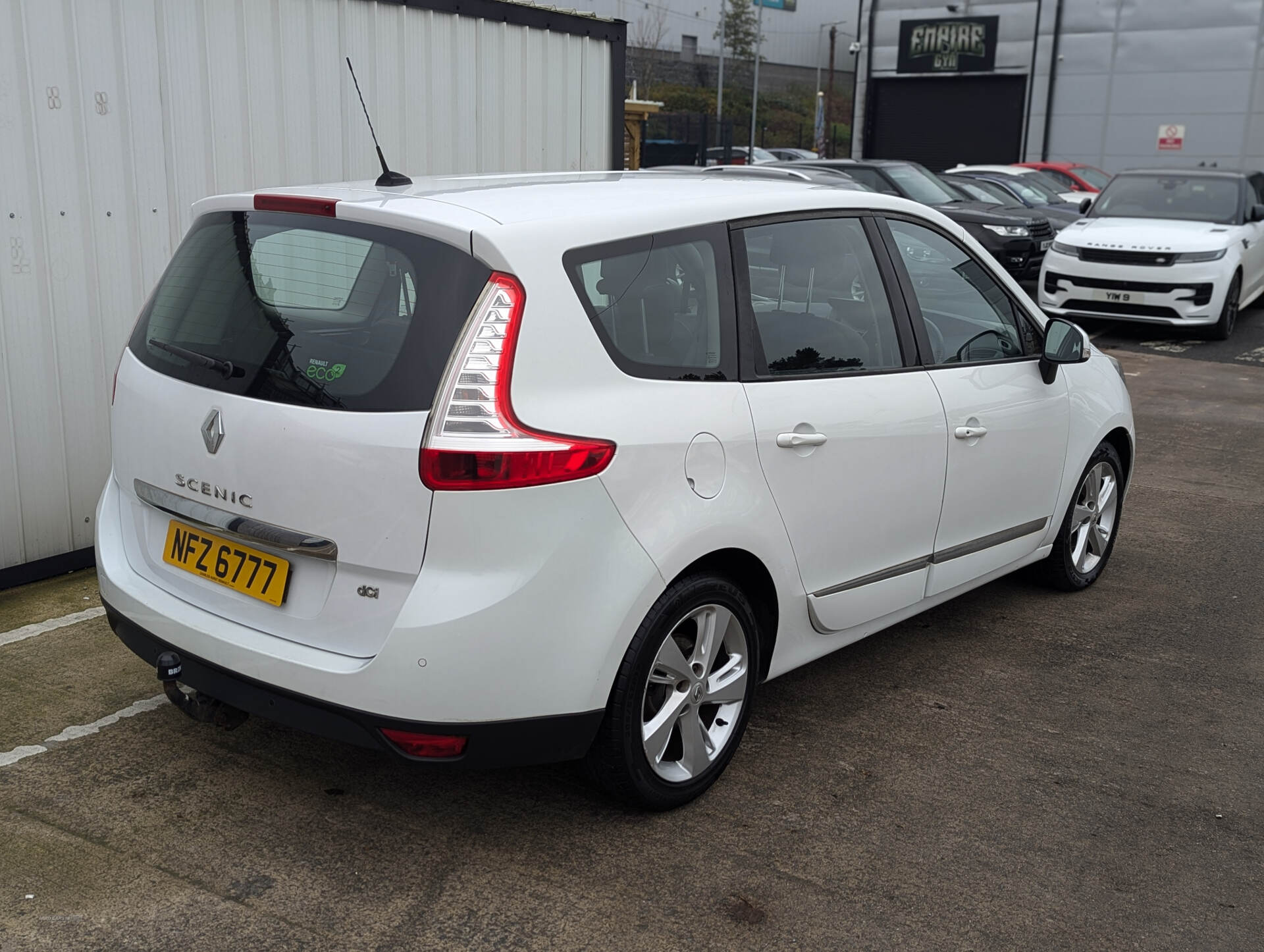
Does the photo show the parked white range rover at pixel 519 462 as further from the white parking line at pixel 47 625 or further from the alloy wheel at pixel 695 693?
the white parking line at pixel 47 625

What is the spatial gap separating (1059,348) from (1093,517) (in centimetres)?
105

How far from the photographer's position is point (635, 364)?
3.02 metres

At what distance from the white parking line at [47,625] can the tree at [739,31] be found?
217 ft

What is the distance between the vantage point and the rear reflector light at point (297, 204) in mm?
3049

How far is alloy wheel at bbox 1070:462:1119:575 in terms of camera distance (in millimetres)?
5059

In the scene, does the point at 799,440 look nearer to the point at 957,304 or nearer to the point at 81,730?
the point at 957,304

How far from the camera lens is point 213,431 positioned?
9.84 ft

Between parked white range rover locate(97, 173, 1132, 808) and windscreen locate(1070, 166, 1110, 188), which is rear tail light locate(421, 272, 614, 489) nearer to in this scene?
parked white range rover locate(97, 173, 1132, 808)

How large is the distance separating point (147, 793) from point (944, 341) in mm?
2830

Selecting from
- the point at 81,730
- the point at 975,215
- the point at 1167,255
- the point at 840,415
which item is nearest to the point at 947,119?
the point at 975,215

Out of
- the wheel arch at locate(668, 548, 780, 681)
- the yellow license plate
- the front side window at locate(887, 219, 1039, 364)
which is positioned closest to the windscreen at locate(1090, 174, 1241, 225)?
the front side window at locate(887, 219, 1039, 364)

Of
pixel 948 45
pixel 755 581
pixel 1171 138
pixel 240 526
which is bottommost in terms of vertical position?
pixel 755 581

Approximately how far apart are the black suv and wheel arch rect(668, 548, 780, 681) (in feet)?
37.5

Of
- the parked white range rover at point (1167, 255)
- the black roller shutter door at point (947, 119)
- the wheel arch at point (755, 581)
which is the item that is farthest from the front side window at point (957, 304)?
the black roller shutter door at point (947, 119)
